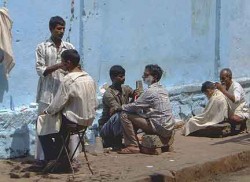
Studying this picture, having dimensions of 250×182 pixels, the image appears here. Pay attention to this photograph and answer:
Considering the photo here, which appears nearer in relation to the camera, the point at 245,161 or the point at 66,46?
the point at 66,46

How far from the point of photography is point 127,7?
381 inches

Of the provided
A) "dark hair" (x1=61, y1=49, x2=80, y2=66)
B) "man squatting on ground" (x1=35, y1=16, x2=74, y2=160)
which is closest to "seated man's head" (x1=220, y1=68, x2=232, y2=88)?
"man squatting on ground" (x1=35, y1=16, x2=74, y2=160)

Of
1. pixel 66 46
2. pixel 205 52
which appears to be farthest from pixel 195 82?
pixel 66 46

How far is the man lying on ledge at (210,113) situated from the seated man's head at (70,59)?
3291 millimetres

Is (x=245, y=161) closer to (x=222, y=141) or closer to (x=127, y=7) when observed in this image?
(x=222, y=141)

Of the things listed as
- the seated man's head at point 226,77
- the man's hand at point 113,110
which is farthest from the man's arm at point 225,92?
the man's hand at point 113,110

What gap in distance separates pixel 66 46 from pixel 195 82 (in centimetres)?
380

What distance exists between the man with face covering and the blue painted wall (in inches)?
41.3

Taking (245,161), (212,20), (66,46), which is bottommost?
(245,161)

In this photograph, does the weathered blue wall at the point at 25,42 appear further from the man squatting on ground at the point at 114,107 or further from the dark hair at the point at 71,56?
the dark hair at the point at 71,56

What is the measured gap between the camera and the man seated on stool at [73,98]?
696 cm

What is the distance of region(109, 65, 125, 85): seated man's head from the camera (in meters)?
8.76

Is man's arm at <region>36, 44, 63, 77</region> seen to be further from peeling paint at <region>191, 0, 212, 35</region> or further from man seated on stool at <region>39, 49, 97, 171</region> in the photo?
peeling paint at <region>191, 0, 212, 35</region>

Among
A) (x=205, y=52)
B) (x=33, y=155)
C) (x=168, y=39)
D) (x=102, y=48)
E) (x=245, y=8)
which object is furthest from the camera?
(x=245, y=8)
